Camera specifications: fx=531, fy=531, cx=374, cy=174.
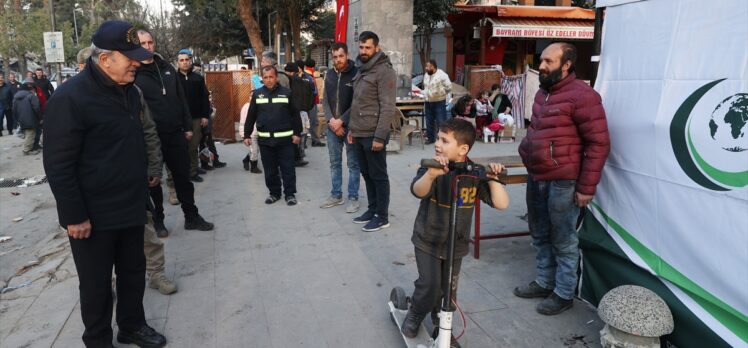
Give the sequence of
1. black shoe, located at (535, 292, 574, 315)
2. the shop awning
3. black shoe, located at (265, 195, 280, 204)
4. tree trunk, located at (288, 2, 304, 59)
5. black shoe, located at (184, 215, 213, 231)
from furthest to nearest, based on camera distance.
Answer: tree trunk, located at (288, 2, 304, 59) → the shop awning → black shoe, located at (265, 195, 280, 204) → black shoe, located at (184, 215, 213, 231) → black shoe, located at (535, 292, 574, 315)

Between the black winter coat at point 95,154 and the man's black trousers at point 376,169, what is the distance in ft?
8.87

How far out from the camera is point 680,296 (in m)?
2.92

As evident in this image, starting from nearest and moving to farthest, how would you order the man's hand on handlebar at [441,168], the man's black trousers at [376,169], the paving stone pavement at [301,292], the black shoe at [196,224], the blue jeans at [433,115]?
the man's hand on handlebar at [441,168] → the paving stone pavement at [301,292] → the man's black trousers at [376,169] → the black shoe at [196,224] → the blue jeans at [433,115]

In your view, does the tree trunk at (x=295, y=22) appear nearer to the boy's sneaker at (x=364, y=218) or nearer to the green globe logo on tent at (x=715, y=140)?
the boy's sneaker at (x=364, y=218)

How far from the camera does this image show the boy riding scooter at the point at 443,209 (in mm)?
2691

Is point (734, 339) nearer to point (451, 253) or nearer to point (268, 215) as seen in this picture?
point (451, 253)

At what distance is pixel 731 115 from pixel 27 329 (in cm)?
446

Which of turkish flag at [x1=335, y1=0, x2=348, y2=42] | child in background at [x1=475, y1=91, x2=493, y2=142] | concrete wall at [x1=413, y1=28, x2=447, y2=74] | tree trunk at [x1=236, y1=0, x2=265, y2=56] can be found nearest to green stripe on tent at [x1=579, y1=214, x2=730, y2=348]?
turkish flag at [x1=335, y1=0, x2=348, y2=42]

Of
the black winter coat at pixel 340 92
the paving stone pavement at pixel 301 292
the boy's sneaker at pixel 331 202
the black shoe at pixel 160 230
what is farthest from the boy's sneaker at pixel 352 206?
the black shoe at pixel 160 230

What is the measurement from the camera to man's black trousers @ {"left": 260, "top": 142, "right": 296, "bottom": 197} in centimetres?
669

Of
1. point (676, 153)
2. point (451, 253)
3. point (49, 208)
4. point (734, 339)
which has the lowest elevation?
point (49, 208)

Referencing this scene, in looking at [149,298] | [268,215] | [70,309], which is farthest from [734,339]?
[268,215]

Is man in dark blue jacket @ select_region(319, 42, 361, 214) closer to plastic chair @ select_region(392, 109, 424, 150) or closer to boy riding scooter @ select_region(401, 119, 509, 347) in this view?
boy riding scooter @ select_region(401, 119, 509, 347)

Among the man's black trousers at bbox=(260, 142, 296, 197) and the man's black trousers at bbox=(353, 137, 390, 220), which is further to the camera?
the man's black trousers at bbox=(260, 142, 296, 197)
